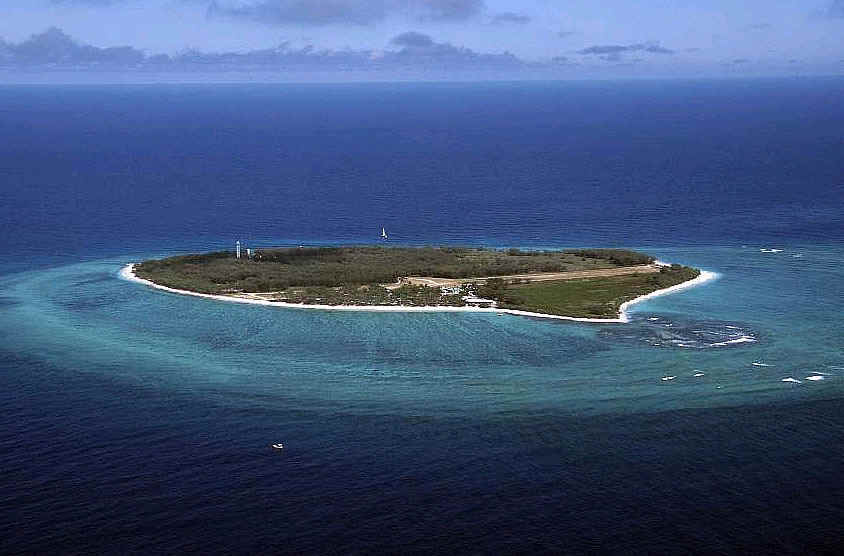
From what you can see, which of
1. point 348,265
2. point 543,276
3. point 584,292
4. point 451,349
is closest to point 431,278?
point 348,265

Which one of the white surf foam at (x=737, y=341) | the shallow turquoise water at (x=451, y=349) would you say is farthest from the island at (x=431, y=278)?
the white surf foam at (x=737, y=341)

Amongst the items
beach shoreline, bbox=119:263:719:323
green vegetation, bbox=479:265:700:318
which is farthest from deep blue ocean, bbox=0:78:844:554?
green vegetation, bbox=479:265:700:318

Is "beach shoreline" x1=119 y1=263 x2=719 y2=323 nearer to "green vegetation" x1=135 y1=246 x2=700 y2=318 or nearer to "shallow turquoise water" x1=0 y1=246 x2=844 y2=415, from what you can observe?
"green vegetation" x1=135 y1=246 x2=700 y2=318

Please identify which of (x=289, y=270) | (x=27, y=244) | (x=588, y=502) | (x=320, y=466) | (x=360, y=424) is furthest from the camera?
(x=27, y=244)

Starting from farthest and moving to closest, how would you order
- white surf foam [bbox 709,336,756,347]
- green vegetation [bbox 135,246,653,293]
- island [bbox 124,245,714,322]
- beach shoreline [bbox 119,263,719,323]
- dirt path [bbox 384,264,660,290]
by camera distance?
green vegetation [bbox 135,246,653,293], dirt path [bbox 384,264,660,290], island [bbox 124,245,714,322], beach shoreline [bbox 119,263,719,323], white surf foam [bbox 709,336,756,347]

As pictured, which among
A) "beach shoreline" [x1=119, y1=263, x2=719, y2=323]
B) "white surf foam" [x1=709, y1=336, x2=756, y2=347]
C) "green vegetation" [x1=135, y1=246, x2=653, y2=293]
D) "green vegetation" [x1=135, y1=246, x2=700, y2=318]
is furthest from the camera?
"green vegetation" [x1=135, y1=246, x2=653, y2=293]

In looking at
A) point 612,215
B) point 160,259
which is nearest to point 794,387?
point 160,259

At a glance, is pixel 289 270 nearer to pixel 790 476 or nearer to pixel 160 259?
pixel 160 259

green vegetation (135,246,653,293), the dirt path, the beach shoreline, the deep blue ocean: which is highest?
green vegetation (135,246,653,293)

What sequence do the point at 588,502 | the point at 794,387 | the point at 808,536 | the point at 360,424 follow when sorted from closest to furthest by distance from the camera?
1. the point at 808,536
2. the point at 588,502
3. the point at 360,424
4. the point at 794,387
